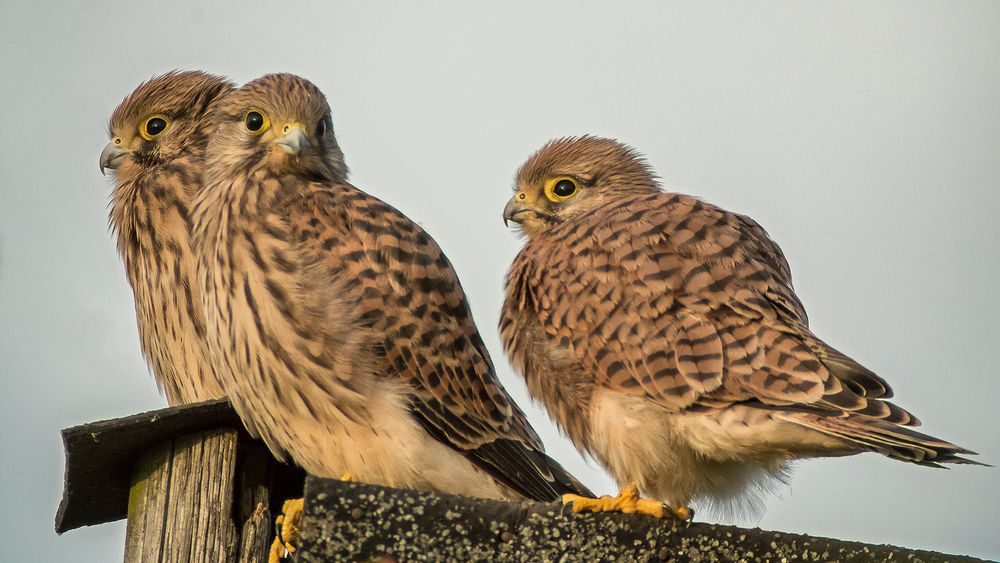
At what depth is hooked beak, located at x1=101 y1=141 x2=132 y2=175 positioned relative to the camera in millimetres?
5867

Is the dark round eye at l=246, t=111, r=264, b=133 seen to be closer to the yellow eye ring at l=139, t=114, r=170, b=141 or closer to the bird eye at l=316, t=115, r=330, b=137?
the bird eye at l=316, t=115, r=330, b=137

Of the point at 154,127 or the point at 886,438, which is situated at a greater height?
the point at 154,127

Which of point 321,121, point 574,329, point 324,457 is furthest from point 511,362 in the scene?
point 321,121

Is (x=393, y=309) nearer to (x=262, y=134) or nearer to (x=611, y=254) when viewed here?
(x=611, y=254)

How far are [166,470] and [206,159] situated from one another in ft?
5.53

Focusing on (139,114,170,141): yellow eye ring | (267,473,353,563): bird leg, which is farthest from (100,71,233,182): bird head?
(267,473,353,563): bird leg

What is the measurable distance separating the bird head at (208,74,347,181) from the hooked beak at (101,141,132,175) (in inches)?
33.5

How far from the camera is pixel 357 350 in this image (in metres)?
4.20

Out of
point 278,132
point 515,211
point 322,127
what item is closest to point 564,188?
point 515,211

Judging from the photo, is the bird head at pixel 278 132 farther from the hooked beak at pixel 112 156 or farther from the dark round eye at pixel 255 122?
the hooked beak at pixel 112 156

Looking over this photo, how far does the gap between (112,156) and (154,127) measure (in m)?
0.23

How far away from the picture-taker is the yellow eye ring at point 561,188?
19.3ft

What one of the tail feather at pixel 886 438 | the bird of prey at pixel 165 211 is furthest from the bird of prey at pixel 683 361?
the bird of prey at pixel 165 211

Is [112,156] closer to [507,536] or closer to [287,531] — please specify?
[287,531]
